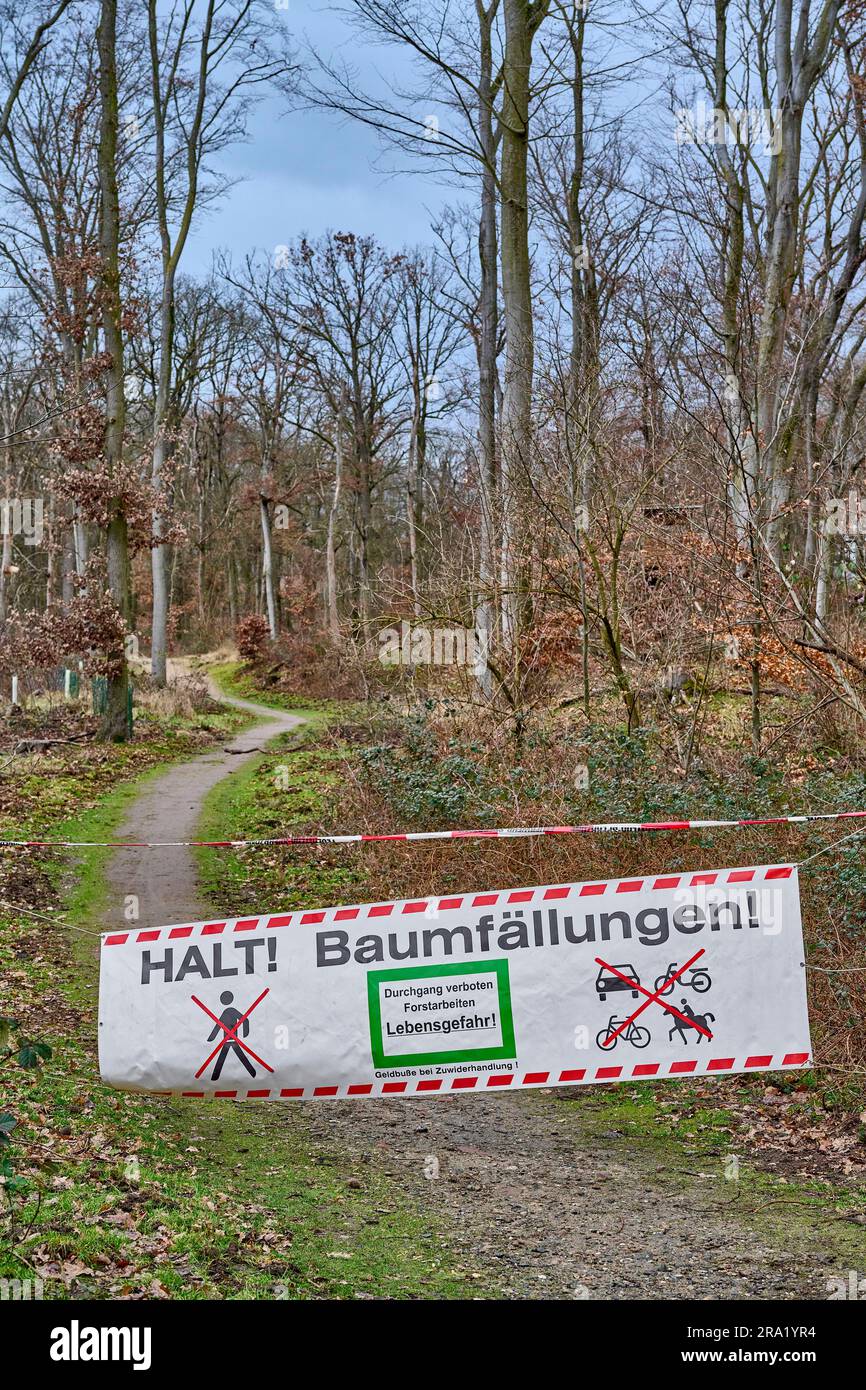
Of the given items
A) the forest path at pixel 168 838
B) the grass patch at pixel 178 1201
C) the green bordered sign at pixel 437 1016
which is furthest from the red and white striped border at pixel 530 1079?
the forest path at pixel 168 838

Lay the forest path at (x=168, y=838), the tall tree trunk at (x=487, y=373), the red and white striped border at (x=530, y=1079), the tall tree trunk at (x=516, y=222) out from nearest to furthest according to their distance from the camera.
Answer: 1. the red and white striped border at (x=530, y=1079)
2. the forest path at (x=168, y=838)
3. the tall tree trunk at (x=487, y=373)
4. the tall tree trunk at (x=516, y=222)

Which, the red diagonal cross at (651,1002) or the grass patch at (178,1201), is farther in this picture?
the red diagonal cross at (651,1002)

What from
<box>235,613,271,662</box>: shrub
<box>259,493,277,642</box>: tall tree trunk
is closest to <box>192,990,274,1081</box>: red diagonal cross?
<box>235,613,271,662</box>: shrub

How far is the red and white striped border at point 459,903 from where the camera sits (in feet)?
20.2

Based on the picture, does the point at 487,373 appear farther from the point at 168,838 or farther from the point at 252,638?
the point at 252,638

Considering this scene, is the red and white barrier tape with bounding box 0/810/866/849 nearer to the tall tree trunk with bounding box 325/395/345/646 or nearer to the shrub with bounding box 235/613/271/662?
the shrub with bounding box 235/613/271/662

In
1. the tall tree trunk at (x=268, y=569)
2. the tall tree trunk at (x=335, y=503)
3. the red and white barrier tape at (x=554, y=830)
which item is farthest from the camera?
the tall tree trunk at (x=268, y=569)

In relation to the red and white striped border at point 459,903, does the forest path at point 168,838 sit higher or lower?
lower

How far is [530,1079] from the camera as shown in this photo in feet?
20.1

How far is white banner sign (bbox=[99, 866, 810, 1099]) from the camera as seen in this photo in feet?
20.0

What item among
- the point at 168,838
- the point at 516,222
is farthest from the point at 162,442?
the point at 168,838

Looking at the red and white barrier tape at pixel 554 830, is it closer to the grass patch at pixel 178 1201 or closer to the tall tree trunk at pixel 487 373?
the grass patch at pixel 178 1201

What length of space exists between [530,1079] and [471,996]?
537 mm

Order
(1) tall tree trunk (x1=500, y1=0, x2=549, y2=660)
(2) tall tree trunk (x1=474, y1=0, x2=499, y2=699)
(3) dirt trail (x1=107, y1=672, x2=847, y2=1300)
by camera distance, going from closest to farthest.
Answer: (3) dirt trail (x1=107, y1=672, x2=847, y2=1300)
(2) tall tree trunk (x1=474, y1=0, x2=499, y2=699)
(1) tall tree trunk (x1=500, y1=0, x2=549, y2=660)
